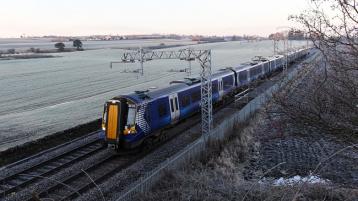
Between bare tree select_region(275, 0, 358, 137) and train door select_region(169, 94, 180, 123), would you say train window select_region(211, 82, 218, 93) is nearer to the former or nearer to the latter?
train door select_region(169, 94, 180, 123)

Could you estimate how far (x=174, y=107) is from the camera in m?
24.4

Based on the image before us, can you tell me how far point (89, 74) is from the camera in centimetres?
7750

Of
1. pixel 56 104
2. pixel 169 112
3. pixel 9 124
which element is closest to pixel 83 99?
pixel 56 104

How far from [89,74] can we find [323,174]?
6364 centimetres

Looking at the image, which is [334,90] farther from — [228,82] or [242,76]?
[242,76]

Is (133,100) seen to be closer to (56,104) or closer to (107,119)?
(107,119)

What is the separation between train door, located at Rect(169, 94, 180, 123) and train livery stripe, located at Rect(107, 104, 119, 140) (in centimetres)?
422

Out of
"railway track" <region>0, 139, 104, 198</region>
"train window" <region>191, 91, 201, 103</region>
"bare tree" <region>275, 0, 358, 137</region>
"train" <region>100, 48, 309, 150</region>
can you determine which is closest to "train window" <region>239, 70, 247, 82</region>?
"train" <region>100, 48, 309, 150</region>

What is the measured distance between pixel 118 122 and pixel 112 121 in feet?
1.10

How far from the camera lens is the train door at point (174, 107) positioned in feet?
78.8

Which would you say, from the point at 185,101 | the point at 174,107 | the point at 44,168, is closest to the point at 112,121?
the point at 44,168

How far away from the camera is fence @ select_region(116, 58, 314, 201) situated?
13.3m

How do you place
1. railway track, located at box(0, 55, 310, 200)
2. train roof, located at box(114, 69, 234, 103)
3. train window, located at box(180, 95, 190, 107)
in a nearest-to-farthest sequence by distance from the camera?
railway track, located at box(0, 55, 310, 200) → train roof, located at box(114, 69, 234, 103) → train window, located at box(180, 95, 190, 107)

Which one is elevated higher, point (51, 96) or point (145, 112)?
point (145, 112)
